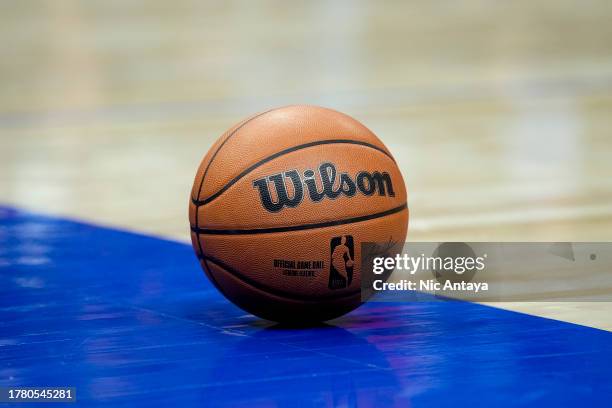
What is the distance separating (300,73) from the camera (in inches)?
511

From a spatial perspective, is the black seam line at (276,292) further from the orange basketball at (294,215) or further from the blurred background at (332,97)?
the blurred background at (332,97)

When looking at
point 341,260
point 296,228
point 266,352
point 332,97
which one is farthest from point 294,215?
point 332,97

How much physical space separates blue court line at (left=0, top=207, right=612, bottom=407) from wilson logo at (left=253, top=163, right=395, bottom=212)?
0.47m

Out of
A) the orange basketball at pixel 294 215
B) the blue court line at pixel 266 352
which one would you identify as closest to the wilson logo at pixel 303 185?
the orange basketball at pixel 294 215

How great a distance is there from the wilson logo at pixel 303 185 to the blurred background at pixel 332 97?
180 cm

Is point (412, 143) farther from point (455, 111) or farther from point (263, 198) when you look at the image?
point (263, 198)

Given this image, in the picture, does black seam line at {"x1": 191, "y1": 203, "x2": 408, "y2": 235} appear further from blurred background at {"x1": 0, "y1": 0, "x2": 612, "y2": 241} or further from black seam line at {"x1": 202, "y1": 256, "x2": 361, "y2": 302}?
blurred background at {"x1": 0, "y1": 0, "x2": 612, "y2": 241}

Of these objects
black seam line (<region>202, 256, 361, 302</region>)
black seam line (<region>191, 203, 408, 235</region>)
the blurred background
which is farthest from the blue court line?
the blurred background

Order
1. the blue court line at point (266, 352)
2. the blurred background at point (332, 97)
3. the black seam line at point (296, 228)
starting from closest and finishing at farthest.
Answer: the blue court line at point (266, 352)
the black seam line at point (296, 228)
the blurred background at point (332, 97)

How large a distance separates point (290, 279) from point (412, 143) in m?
5.32

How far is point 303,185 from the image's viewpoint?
12.6 ft

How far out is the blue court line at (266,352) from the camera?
10.4ft

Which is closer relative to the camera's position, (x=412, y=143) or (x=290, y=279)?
(x=290, y=279)

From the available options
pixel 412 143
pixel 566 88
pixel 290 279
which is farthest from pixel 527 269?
pixel 566 88
